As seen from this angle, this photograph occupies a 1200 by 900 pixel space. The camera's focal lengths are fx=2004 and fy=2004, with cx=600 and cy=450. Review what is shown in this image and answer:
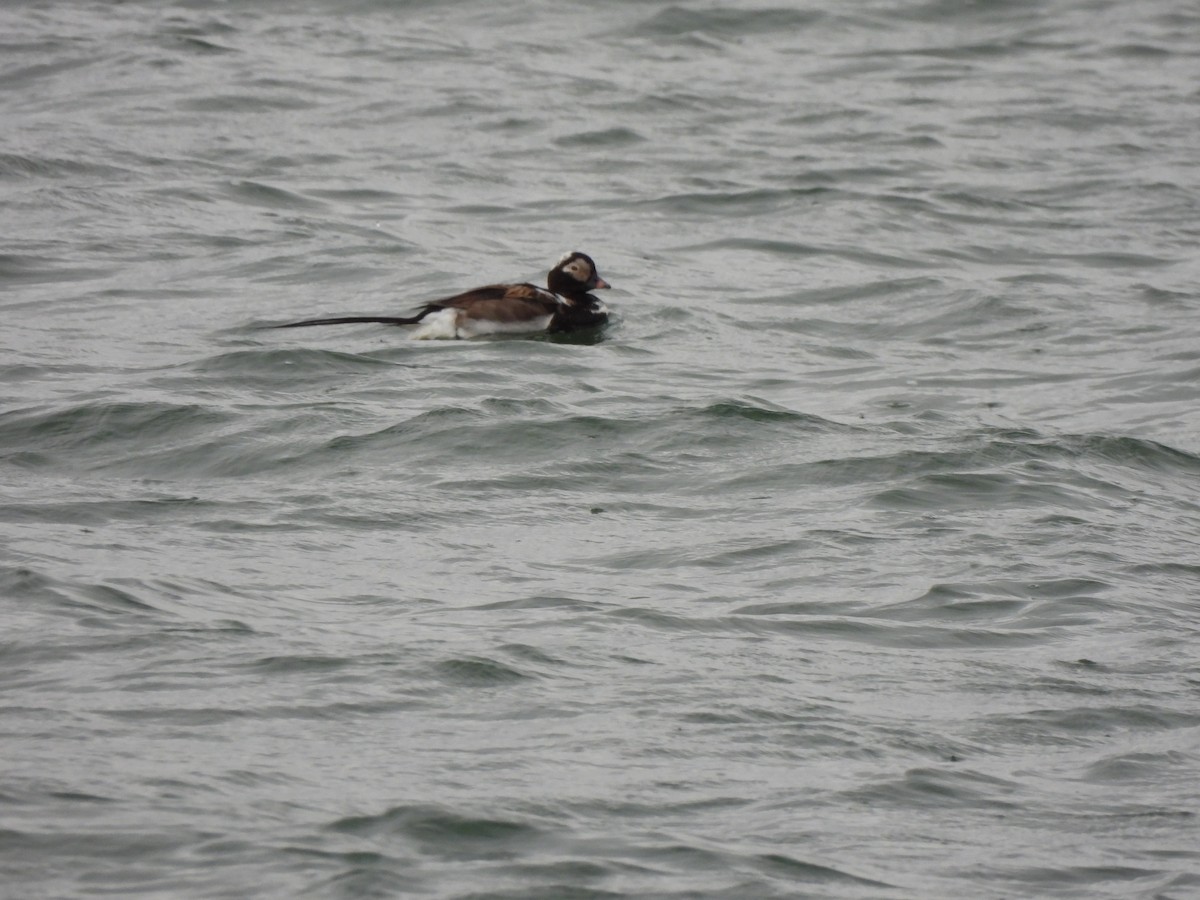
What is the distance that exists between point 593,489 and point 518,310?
2928 millimetres

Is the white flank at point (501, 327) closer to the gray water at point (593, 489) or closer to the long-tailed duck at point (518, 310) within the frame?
the long-tailed duck at point (518, 310)

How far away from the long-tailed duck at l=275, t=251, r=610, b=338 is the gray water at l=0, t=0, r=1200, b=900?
0.14m

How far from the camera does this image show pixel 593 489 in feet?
26.6

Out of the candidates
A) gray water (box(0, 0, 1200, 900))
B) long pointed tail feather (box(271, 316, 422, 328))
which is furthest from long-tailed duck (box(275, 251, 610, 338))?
gray water (box(0, 0, 1200, 900))

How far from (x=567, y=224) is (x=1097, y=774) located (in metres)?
8.54

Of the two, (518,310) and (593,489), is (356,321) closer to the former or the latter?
(518,310)

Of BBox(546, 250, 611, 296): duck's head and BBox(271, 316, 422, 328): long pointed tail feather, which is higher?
BBox(546, 250, 611, 296): duck's head

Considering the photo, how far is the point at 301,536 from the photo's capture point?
7121 mm

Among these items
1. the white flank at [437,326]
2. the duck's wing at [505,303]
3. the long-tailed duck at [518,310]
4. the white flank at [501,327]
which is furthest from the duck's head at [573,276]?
the white flank at [437,326]

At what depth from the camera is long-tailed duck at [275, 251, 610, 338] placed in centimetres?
1058

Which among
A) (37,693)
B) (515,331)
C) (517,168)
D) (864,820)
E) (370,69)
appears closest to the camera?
(864,820)

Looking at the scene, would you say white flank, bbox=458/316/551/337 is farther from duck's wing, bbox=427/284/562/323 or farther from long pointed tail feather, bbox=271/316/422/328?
long pointed tail feather, bbox=271/316/422/328

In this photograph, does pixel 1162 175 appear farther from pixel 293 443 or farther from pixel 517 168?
pixel 293 443

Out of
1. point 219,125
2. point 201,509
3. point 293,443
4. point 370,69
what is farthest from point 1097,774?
point 370,69
